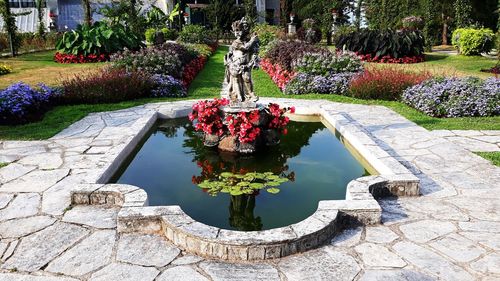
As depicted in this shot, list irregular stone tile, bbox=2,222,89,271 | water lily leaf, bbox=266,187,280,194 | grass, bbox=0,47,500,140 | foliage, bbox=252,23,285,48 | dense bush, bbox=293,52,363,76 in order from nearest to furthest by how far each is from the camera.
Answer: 1. irregular stone tile, bbox=2,222,89,271
2. water lily leaf, bbox=266,187,280,194
3. grass, bbox=0,47,500,140
4. dense bush, bbox=293,52,363,76
5. foliage, bbox=252,23,285,48

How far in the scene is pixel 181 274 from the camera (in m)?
3.41

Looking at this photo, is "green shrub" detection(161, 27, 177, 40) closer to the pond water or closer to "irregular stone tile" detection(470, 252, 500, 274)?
the pond water

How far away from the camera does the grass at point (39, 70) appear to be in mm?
13415

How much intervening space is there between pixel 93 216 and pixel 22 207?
2.94 ft

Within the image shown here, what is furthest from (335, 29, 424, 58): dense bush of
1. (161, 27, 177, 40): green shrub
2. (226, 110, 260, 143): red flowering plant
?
(226, 110, 260, 143): red flowering plant

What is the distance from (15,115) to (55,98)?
1879 millimetres

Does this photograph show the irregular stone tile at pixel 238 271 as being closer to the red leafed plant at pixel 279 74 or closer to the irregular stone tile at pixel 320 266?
the irregular stone tile at pixel 320 266

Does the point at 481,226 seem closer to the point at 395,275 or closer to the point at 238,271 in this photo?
the point at 395,275

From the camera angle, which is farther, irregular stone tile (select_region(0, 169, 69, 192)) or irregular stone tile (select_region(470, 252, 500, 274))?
irregular stone tile (select_region(0, 169, 69, 192))

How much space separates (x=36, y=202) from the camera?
4.74 metres

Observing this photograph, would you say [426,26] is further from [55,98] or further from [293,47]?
Result: [55,98]

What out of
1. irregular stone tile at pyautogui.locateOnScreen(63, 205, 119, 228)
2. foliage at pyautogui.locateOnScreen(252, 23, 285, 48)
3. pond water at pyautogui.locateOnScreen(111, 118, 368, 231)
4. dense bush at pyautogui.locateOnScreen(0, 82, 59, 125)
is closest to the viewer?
irregular stone tile at pyautogui.locateOnScreen(63, 205, 119, 228)

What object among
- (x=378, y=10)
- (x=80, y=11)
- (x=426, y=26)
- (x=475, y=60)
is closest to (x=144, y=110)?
(x=475, y=60)

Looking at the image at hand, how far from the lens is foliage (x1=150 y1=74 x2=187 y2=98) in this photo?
11.2 meters
